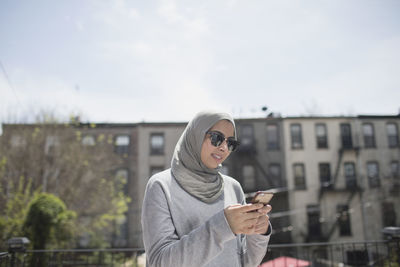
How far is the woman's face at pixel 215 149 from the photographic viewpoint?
1.65 m

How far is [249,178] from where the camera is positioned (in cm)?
2625

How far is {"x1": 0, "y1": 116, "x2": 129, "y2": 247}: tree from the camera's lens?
15539mm

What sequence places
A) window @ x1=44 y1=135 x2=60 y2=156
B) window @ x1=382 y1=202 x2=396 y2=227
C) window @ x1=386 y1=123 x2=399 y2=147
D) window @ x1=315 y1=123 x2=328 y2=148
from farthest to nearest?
window @ x1=386 y1=123 x2=399 y2=147, window @ x1=315 y1=123 x2=328 y2=148, window @ x1=382 y1=202 x2=396 y2=227, window @ x1=44 y1=135 x2=60 y2=156

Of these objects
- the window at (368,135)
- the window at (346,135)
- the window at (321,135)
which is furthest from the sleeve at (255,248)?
the window at (368,135)

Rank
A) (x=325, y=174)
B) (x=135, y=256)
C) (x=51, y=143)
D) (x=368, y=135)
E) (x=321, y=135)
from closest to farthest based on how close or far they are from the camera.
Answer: (x=135, y=256), (x=51, y=143), (x=325, y=174), (x=321, y=135), (x=368, y=135)

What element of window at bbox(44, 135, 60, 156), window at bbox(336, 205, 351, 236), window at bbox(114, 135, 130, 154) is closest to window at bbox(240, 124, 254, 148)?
window at bbox(336, 205, 351, 236)

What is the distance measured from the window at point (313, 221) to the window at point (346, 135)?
6.38m

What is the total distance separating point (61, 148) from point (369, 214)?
2500 cm

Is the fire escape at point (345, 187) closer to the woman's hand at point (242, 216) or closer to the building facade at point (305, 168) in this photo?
the building facade at point (305, 168)

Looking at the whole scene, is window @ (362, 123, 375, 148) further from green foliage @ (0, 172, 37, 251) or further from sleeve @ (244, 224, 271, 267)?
sleeve @ (244, 224, 271, 267)

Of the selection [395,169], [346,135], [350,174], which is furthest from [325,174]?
[395,169]

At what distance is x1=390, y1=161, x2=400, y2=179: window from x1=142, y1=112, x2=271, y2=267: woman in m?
29.8

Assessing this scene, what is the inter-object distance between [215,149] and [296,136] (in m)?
26.6

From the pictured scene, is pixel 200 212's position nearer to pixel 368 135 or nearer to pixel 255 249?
pixel 255 249
